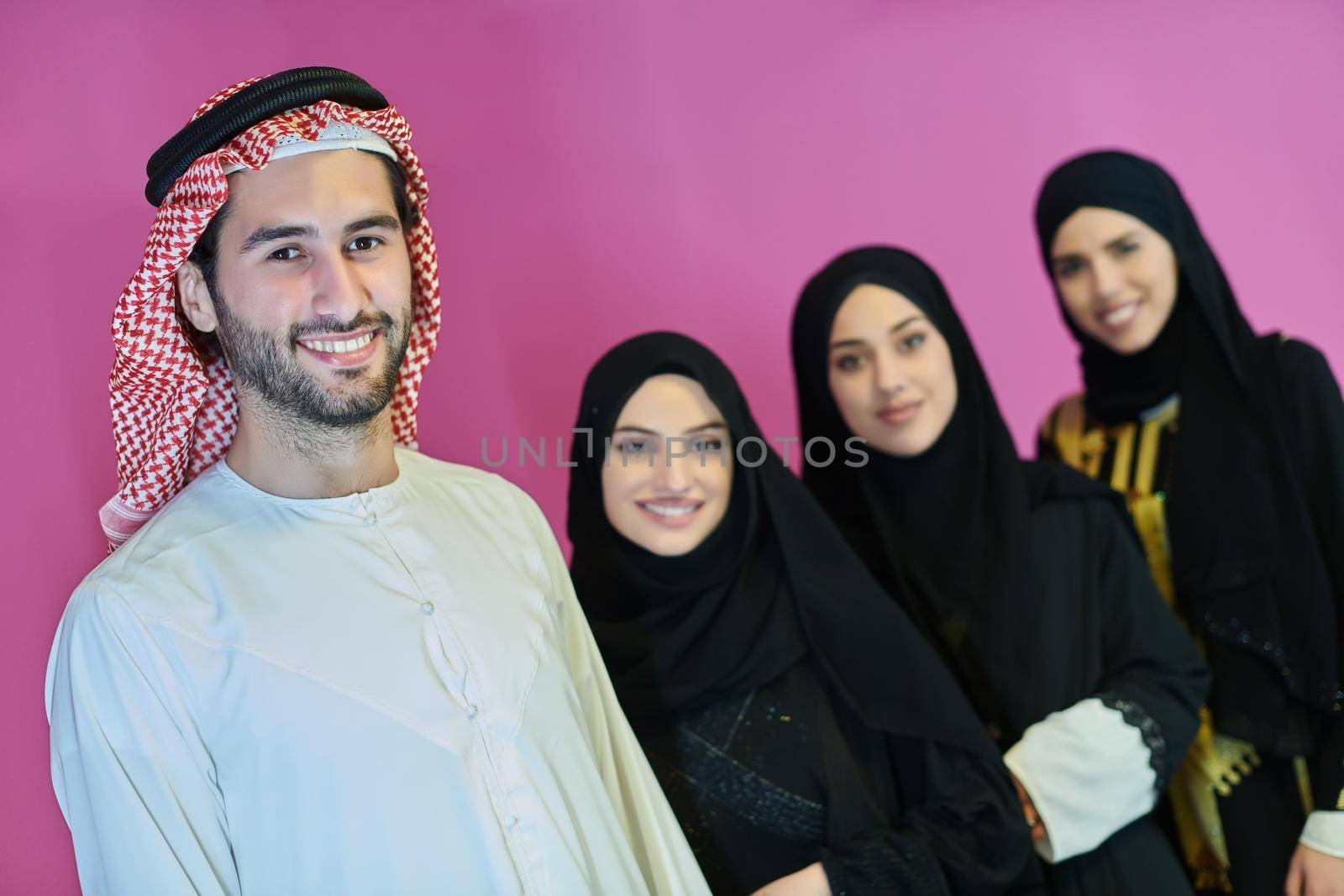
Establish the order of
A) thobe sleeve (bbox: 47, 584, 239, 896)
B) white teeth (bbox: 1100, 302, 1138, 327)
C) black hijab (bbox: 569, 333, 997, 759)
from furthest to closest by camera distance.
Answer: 1. white teeth (bbox: 1100, 302, 1138, 327)
2. black hijab (bbox: 569, 333, 997, 759)
3. thobe sleeve (bbox: 47, 584, 239, 896)

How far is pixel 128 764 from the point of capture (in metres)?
1.39

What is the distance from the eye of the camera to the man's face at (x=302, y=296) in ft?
5.14

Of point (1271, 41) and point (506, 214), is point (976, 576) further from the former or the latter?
point (1271, 41)

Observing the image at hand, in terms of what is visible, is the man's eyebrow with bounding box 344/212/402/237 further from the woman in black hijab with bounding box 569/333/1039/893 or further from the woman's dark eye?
the woman's dark eye

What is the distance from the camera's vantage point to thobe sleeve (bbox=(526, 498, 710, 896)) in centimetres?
184

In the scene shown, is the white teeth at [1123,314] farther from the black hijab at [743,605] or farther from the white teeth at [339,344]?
the white teeth at [339,344]

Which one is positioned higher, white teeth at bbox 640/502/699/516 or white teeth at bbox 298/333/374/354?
white teeth at bbox 298/333/374/354

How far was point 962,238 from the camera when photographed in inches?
128

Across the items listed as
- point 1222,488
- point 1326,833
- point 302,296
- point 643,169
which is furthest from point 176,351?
point 1326,833

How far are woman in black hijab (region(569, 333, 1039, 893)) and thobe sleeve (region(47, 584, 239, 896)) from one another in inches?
33.7

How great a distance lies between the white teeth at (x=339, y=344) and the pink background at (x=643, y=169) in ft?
2.43

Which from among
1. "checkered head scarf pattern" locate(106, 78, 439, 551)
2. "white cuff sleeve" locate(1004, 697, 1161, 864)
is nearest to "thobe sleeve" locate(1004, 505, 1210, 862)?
"white cuff sleeve" locate(1004, 697, 1161, 864)

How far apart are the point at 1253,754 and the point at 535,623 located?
164cm

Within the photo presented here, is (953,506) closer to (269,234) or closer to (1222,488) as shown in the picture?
(1222,488)
